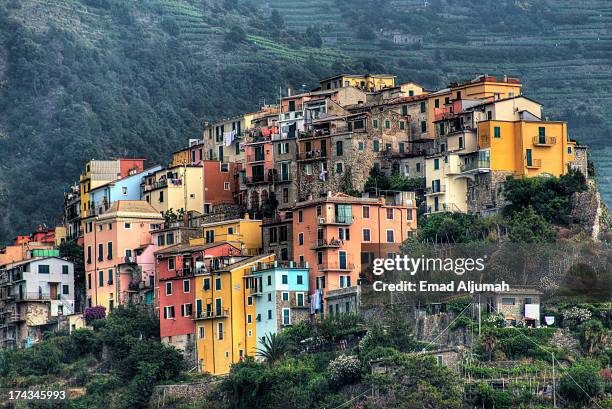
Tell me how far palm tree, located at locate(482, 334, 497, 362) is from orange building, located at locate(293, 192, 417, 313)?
8.55 m

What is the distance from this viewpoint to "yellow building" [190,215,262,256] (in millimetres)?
92500

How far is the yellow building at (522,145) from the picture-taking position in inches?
3637

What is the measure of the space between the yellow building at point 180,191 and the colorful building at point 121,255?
1964 millimetres

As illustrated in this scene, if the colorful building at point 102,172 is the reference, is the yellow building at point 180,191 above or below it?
below

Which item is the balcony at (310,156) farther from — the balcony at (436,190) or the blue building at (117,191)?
the blue building at (117,191)

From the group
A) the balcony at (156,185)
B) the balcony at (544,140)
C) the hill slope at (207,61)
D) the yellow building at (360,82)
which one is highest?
the hill slope at (207,61)

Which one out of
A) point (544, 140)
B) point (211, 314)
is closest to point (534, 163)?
point (544, 140)

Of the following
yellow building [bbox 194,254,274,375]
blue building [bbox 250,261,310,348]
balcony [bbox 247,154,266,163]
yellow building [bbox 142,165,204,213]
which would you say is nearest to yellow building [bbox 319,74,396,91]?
balcony [bbox 247,154,266,163]

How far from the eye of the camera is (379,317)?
274ft

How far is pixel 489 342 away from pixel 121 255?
75.4 ft

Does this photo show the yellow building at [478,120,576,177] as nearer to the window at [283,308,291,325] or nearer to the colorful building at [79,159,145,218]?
the window at [283,308,291,325]

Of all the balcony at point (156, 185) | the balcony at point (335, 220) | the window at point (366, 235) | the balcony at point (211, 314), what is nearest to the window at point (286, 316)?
the balcony at point (211, 314)

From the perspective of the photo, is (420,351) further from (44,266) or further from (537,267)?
(44,266)

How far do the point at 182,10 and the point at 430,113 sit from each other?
65.6m
